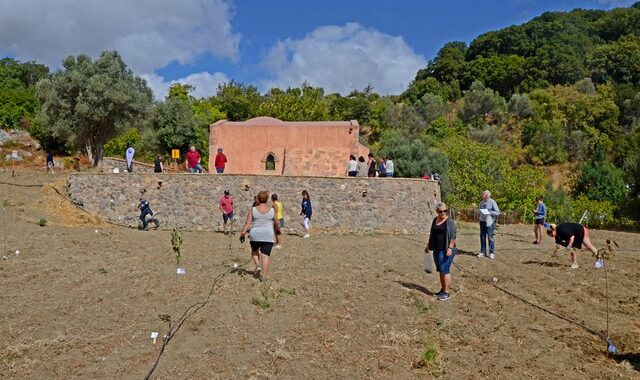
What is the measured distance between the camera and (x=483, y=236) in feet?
46.7

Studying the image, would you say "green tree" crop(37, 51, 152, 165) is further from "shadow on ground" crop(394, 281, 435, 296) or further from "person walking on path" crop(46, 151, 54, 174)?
"shadow on ground" crop(394, 281, 435, 296)

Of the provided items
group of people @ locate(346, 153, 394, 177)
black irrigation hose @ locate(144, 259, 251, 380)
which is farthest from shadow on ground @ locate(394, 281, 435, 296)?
group of people @ locate(346, 153, 394, 177)

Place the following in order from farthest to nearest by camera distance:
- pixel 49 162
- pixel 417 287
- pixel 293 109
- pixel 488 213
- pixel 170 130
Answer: pixel 293 109, pixel 170 130, pixel 49 162, pixel 488 213, pixel 417 287

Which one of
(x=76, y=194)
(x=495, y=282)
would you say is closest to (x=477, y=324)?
(x=495, y=282)

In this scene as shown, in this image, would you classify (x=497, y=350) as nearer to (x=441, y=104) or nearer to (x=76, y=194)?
(x=76, y=194)

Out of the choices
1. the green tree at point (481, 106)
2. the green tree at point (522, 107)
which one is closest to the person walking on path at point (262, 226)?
the green tree at point (481, 106)

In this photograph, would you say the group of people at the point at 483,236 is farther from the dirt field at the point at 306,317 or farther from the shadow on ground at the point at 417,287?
the dirt field at the point at 306,317

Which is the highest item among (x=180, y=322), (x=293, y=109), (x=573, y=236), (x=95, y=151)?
(x=293, y=109)

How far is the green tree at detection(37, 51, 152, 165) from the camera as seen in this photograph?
3011cm

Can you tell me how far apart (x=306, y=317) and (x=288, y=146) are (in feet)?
63.2

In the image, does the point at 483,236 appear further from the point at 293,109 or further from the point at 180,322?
the point at 293,109

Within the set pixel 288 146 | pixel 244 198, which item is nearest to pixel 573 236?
pixel 244 198

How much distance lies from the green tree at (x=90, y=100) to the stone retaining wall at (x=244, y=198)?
30.6 ft

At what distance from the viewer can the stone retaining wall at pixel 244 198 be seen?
22031mm
